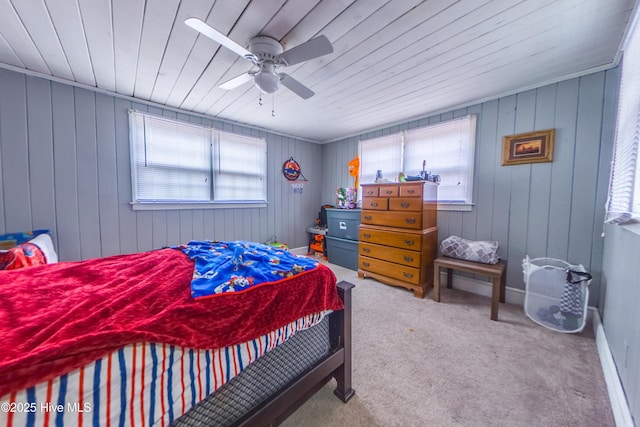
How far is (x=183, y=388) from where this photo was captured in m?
0.76

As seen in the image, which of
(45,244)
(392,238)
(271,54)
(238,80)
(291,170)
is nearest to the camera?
(271,54)

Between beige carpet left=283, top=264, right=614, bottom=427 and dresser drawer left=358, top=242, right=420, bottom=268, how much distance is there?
1.89 ft

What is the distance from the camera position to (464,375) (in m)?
1.48

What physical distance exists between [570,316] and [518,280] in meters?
0.52

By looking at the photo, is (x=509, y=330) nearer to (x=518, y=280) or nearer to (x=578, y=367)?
(x=578, y=367)

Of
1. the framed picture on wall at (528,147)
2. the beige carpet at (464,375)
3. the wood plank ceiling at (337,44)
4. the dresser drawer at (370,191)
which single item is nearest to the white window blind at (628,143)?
the wood plank ceiling at (337,44)

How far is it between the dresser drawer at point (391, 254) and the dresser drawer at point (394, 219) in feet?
0.97

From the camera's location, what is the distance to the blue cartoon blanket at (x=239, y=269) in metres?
1.04

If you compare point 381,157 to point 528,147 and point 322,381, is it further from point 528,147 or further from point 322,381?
point 322,381

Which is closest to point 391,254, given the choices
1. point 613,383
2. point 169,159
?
point 613,383

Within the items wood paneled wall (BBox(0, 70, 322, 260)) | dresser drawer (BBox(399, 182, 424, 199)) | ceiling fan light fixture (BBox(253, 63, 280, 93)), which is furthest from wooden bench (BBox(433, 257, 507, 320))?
wood paneled wall (BBox(0, 70, 322, 260))

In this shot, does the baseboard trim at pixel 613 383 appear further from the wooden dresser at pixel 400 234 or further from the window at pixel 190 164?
the window at pixel 190 164

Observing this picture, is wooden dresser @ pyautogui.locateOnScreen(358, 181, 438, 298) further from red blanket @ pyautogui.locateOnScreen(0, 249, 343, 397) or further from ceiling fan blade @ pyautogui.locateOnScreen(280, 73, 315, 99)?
red blanket @ pyautogui.locateOnScreen(0, 249, 343, 397)

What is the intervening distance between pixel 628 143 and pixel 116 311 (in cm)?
284
